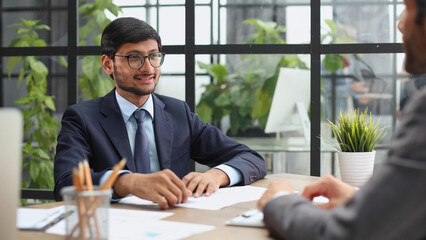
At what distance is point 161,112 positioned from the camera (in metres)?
2.49

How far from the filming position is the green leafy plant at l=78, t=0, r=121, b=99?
145 inches

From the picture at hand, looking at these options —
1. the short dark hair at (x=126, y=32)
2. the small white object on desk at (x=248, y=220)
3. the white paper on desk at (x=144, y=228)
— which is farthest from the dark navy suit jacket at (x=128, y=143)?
the small white object on desk at (x=248, y=220)

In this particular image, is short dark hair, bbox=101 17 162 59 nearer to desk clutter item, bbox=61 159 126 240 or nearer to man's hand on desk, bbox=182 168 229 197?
man's hand on desk, bbox=182 168 229 197

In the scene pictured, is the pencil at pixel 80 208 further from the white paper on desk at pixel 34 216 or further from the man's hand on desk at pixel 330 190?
the man's hand on desk at pixel 330 190

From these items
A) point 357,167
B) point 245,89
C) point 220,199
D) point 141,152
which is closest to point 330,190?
point 220,199

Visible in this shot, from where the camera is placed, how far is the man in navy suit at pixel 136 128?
82.0 inches

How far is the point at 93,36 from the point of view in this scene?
145 inches

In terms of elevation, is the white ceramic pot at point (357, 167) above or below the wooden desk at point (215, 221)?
above

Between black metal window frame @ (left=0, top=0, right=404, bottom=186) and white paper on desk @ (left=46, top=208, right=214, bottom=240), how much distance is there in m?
2.08

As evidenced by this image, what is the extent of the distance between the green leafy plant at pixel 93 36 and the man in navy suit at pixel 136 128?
1211 mm

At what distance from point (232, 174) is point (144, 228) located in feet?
2.76

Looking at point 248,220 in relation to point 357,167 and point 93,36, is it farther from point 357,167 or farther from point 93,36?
point 93,36

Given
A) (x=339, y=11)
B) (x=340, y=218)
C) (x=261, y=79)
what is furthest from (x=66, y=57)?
(x=340, y=218)

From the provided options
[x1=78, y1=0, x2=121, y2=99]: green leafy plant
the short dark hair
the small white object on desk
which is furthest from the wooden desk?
[x1=78, y1=0, x2=121, y2=99]: green leafy plant
